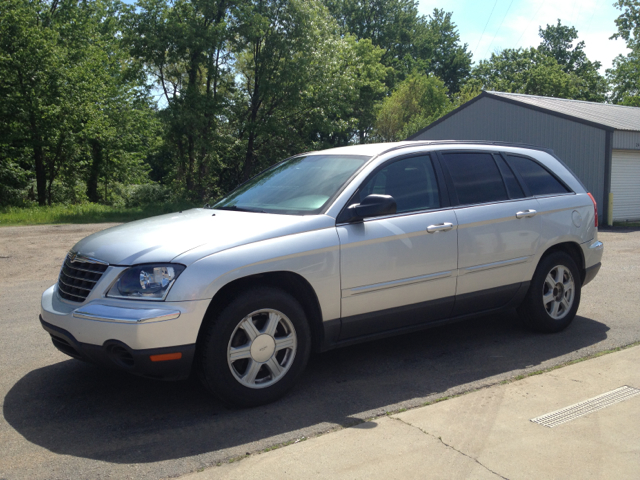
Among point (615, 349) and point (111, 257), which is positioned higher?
point (111, 257)

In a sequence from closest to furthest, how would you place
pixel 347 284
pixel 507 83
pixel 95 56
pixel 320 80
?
pixel 347 284, pixel 95 56, pixel 320 80, pixel 507 83

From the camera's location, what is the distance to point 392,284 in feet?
14.9

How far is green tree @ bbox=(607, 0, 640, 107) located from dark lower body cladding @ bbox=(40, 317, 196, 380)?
56399 mm

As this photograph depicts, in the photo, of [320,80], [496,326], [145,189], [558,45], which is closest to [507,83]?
[558,45]

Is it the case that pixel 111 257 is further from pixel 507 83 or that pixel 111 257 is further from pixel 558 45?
pixel 558 45

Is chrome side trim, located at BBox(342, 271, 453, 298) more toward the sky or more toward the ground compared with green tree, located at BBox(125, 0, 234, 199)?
more toward the ground

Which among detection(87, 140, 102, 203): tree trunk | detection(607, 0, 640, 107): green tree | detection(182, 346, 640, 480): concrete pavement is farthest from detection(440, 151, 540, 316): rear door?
detection(607, 0, 640, 107): green tree

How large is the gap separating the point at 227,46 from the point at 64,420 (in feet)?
94.9

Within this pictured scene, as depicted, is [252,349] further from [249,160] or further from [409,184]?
[249,160]

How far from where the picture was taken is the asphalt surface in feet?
11.0

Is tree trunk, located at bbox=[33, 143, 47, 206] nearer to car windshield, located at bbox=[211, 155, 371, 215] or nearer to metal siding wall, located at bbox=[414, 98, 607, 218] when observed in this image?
metal siding wall, located at bbox=[414, 98, 607, 218]

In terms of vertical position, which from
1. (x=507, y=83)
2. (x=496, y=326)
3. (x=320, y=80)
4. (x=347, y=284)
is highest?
(x=507, y=83)

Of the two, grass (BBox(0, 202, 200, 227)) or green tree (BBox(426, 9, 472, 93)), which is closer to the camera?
grass (BBox(0, 202, 200, 227))

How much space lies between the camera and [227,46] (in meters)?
30.4
